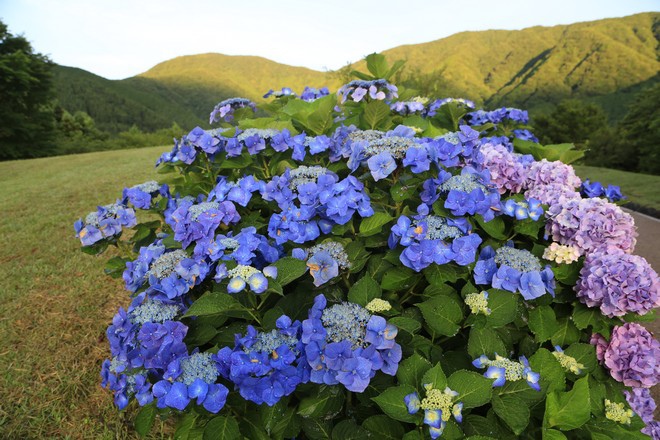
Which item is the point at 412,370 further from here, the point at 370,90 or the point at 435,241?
the point at 370,90

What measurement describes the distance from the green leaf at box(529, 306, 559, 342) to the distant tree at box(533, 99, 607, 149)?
31.9 meters

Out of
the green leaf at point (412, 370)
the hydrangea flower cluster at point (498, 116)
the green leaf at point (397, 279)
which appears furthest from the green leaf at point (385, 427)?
the hydrangea flower cluster at point (498, 116)

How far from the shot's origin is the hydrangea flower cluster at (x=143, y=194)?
5.19 ft

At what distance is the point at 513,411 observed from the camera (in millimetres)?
966

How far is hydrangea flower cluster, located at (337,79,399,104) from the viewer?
5.98 feet

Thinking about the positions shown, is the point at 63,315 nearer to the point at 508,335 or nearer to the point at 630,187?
the point at 508,335

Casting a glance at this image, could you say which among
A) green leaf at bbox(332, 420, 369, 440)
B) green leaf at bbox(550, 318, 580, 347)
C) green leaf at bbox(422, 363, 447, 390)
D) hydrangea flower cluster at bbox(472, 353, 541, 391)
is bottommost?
green leaf at bbox(550, 318, 580, 347)

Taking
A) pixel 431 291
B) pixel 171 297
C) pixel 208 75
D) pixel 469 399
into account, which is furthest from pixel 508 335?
pixel 208 75

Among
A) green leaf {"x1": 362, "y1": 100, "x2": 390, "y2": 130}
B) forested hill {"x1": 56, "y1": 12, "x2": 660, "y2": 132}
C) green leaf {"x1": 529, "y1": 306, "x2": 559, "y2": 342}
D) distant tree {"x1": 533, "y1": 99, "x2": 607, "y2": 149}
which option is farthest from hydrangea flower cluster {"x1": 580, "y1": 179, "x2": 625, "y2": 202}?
distant tree {"x1": 533, "y1": 99, "x2": 607, "y2": 149}

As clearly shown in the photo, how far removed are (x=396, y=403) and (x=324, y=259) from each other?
15.5 inches

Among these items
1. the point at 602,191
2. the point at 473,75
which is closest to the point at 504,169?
the point at 602,191

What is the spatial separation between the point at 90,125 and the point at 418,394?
3807 cm

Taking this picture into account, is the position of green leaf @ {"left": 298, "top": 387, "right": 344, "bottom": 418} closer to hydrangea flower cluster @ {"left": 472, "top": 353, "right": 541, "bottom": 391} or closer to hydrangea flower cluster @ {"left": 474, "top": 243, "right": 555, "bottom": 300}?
hydrangea flower cluster @ {"left": 472, "top": 353, "right": 541, "bottom": 391}

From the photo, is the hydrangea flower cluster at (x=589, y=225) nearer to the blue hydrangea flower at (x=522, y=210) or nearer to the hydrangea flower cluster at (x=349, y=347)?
the blue hydrangea flower at (x=522, y=210)
